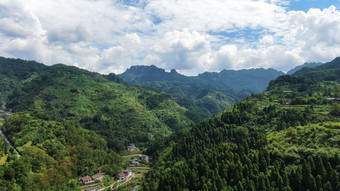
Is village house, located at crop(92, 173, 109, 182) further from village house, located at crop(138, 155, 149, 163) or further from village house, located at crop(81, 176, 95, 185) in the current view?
village house, located at crop(138, 155, 149, 163)

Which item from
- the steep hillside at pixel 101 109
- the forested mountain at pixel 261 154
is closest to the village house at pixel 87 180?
the forested mountain at pixel 261 154

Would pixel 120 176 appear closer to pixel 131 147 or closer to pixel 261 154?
pixel 131 147

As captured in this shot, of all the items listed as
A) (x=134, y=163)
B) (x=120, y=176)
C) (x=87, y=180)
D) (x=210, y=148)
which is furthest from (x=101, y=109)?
(x=210, y=148)

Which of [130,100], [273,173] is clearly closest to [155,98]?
[130,100]

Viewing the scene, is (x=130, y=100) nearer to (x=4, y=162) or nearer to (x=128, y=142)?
(x=128, y=142)

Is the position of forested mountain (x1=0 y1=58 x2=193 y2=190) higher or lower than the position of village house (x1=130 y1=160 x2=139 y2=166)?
higher

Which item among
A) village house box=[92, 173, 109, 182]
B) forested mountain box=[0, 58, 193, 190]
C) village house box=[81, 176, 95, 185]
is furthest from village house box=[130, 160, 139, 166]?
village house box=[81, 176, 95, 185]
